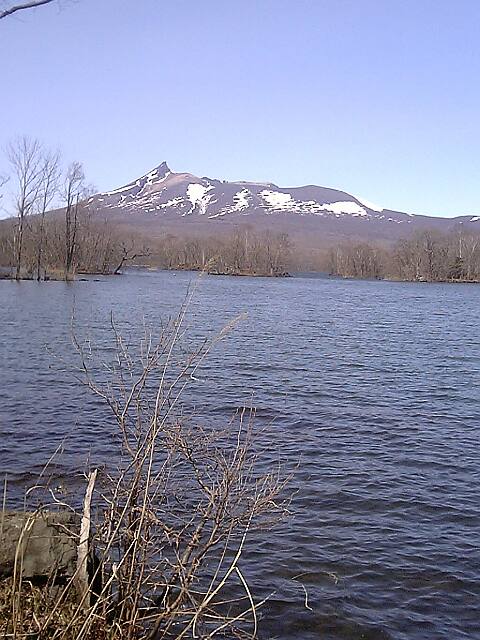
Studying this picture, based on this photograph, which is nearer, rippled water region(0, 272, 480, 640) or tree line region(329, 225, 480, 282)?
rippled water region(0, 272, 480, 640)

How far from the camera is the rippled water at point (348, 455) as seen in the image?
6.88m

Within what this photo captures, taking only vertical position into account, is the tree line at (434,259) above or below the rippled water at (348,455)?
above

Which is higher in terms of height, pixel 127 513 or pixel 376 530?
pixel 127 513

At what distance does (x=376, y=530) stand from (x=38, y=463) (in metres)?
5.17

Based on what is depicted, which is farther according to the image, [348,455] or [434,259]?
[434,259]

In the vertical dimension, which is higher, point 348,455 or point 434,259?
point 434,259

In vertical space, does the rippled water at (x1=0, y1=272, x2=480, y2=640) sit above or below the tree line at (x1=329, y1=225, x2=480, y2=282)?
Answer: below

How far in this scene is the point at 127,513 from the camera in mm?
4762

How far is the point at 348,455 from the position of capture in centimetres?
1141

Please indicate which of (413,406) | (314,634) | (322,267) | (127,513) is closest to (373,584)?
(314,634)

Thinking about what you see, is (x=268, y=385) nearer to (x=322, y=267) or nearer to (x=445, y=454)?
(x=445, y=454)

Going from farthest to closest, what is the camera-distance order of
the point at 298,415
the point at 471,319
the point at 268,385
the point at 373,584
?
the point at 471,319
the point at 268,385
the point at 298,415
the point at 373,584

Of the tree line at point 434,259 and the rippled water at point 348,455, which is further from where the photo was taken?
the tree line at point 434,259

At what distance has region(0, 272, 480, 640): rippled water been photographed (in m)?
6.88
